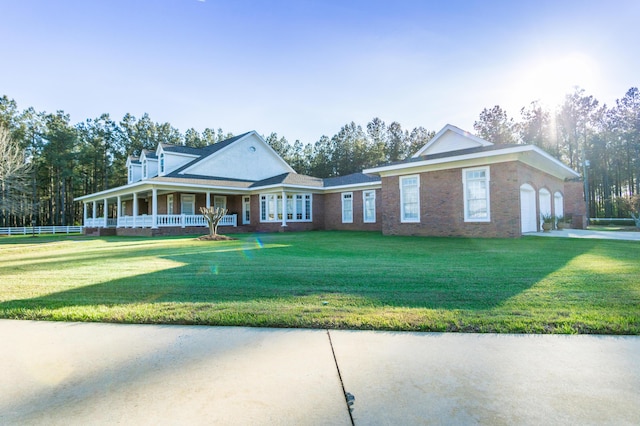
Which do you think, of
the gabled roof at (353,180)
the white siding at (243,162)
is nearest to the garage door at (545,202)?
the gabled roof at (353,180)

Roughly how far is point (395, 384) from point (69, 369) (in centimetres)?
242

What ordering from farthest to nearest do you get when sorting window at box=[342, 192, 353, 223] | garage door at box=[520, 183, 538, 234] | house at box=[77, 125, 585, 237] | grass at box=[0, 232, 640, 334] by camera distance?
1. window at box=[342, 192, 353, 223]
2. garage door at box=[520, 183, 538, 234]
3. house at box=[77, 125, 585, 237]
4. grass at box=[0, 232, 640, 334]

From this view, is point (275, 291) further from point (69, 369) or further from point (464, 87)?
point (464, 87)

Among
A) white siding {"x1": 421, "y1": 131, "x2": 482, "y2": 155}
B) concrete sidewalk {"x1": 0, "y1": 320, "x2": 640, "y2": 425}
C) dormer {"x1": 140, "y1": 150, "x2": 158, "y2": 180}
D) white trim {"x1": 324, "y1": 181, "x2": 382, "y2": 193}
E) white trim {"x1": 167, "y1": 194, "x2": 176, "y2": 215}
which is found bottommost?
concrete sidewalk {"x1": 0, "y1": 320, "x2": 640, "y2": 425}

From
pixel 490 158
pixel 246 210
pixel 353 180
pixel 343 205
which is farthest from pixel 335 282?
pixel 246 210

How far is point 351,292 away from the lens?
4.77m

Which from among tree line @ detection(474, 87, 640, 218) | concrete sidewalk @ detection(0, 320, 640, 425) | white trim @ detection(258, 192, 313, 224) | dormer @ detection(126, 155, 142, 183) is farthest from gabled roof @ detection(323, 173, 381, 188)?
tree line @ detection(474, 87, 640, 218)

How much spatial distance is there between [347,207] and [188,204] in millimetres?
10968

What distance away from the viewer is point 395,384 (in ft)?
7.38

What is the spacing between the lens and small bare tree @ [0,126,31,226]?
27.6m

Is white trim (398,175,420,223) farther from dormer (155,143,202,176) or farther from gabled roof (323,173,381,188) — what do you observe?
dormer (155,143,202,176)

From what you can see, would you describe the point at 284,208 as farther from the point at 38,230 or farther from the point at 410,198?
the point at 38,230

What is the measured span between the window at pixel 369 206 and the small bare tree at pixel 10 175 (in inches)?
1125

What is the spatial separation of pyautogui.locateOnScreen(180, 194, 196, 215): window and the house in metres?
0.06
